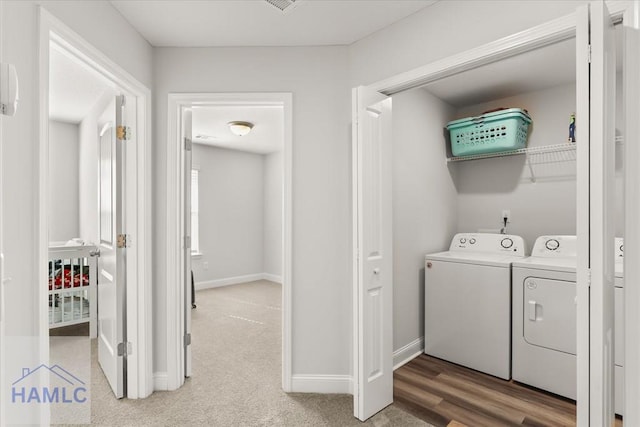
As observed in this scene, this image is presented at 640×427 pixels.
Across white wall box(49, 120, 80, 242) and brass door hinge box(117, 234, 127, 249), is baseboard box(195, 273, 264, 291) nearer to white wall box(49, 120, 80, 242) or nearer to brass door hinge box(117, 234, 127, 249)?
white wall box(49, 120, 80, 242)

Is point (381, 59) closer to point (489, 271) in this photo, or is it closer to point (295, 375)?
point (489, 271)

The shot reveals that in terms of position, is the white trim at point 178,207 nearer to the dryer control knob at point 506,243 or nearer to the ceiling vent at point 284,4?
the ceiling vent at point 284,4

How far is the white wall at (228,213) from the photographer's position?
19.0ft

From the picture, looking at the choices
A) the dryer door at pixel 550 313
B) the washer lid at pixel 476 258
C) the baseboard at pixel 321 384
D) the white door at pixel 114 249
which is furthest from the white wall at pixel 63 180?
the dryer door at pixel 550 313

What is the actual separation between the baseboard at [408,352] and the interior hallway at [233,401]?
66cm

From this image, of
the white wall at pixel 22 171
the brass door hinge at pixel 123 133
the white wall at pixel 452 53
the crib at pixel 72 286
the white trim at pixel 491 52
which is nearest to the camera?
the white wall at pixel 22 171

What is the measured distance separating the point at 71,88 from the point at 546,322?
4.35 meters

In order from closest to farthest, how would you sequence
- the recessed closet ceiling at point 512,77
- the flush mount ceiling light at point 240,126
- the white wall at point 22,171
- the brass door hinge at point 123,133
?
the white wall at point 22,171 < the brass door hinge at point 123,133 < the recessed closet ceiling at point 512,77 < the flush mount ceiling light at point 240,126

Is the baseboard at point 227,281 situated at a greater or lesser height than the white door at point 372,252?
lesser

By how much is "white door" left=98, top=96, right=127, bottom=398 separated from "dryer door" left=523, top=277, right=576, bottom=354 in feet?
9.28

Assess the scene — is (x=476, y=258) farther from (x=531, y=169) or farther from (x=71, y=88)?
(x=71, y=88)

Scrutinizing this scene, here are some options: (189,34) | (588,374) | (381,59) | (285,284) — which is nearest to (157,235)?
(285,284)

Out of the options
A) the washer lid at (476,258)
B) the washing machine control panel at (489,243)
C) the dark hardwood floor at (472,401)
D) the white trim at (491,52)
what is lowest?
the dark hardwood floor at (472,401)

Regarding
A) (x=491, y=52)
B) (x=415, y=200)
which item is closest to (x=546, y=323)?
(x=415, y=200)
